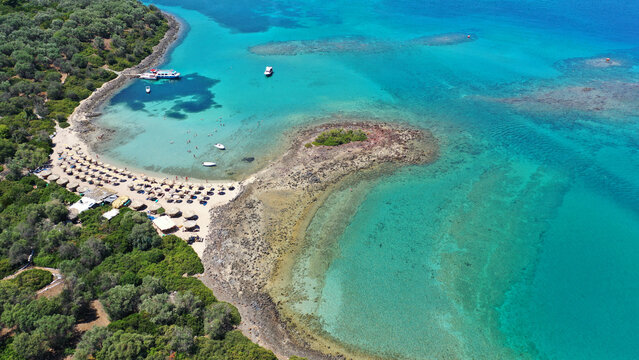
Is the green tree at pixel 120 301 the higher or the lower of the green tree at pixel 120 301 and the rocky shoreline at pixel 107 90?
the lower

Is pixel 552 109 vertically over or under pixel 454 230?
over

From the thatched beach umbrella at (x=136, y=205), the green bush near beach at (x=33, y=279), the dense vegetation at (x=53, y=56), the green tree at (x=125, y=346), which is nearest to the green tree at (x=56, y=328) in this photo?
the green tree at (x=125, y=346)

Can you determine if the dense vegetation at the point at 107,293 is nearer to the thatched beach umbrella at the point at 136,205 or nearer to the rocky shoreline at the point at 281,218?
the thatched beach umbrella at the point at 136,205

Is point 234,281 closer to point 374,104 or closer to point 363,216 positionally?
point 363,216

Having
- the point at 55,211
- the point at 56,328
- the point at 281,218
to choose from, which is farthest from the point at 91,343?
the point at 281,218

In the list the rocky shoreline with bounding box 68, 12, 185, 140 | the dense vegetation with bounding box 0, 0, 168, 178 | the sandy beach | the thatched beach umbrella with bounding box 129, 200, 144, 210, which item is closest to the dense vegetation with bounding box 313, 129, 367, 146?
the sandy beach

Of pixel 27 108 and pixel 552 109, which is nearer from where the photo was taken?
pixel 27 108

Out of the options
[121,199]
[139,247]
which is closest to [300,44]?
[121,199]
